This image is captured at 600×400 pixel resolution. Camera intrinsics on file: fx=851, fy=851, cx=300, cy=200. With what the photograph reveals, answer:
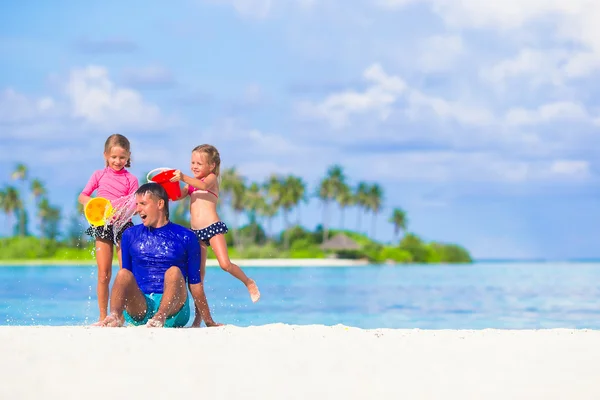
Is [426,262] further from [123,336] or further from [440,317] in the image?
[123,336]

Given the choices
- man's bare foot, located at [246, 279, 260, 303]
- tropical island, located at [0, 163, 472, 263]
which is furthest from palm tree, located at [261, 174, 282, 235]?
man's bare foot, located at [246, 279, 260, 303]

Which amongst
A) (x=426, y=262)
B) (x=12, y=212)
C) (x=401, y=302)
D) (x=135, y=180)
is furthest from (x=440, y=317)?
(x=426, y=262)

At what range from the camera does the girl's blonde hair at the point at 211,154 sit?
7953 mm

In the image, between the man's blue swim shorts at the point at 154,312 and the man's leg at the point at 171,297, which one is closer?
the man's leg at the point at 171,297

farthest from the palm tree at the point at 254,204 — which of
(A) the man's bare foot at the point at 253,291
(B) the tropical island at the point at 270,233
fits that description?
(A) the man's bare foot at the point at 253,291

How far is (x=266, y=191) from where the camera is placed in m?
86.8

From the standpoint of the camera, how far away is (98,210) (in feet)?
25.1

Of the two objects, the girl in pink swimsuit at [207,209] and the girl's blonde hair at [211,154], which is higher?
the girl's blonde hair at [211,154]

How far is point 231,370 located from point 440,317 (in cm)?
1175

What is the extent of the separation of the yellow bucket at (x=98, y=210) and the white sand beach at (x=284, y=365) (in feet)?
4.28

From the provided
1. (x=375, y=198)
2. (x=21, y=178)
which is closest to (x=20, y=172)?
(x=21, y=178)

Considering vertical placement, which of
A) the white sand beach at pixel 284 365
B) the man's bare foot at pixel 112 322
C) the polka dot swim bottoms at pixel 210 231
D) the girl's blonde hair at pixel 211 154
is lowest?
the white sand beach at pixel 284 365

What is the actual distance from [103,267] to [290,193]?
78480mm

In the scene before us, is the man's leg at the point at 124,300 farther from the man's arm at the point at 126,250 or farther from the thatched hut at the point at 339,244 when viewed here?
the thatched hut at the point at 339,244
